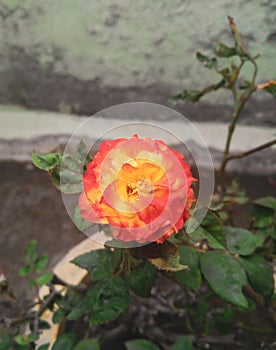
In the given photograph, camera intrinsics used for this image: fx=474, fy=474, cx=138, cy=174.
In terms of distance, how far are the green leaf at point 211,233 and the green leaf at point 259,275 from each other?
0.08 meters

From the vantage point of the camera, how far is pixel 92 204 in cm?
35

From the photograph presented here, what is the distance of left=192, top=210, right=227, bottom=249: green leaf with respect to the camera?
41 cm

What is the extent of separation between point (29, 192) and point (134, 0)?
1.66ft

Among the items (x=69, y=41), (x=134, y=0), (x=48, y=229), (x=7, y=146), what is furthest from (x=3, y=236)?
(x=134, y=0)

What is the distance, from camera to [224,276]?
0.45 metres

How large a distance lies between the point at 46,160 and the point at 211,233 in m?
0.16

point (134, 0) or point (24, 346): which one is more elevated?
point (134, 0)

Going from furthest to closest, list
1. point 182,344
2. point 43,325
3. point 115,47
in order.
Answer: point 115,47, point 43,325, point 182,344

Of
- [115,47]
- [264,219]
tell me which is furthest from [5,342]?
[115,47]

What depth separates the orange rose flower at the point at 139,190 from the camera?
34cm

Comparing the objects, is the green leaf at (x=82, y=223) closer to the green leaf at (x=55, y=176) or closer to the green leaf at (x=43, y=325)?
the green leaf at (x=55, y=176)

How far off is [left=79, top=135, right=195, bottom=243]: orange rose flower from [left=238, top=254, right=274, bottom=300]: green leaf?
0.53 ft

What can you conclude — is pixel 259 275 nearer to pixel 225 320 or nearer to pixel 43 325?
pixel 225 320

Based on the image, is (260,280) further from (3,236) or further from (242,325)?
(3,236)
